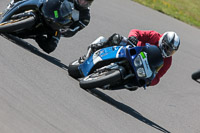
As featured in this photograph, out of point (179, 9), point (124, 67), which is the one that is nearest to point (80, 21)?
point (124, 67)

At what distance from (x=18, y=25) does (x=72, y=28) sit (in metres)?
1.10

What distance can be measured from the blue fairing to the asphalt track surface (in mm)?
324

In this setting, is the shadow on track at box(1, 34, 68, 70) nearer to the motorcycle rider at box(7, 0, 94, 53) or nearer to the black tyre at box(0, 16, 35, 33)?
the motorcycle rider at box(7, 0, 94, 53)

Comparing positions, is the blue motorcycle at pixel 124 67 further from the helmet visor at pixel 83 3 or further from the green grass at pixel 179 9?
the green grass at pixel 179 9

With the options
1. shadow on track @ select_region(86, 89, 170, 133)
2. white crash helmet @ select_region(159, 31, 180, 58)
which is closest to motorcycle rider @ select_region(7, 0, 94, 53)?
shadow on track @ select_region(86, 89, 170, 133)

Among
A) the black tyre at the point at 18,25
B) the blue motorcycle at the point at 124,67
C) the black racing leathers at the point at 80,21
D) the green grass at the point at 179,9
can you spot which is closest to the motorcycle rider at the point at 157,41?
the blue motorcycle at the point at 124,67

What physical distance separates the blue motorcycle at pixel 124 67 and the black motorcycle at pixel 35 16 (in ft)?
3.85

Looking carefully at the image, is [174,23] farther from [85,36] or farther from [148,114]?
[148,114]

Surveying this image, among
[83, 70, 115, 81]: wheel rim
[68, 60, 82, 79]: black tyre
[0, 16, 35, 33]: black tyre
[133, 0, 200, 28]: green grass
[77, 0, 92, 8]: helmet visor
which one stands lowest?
[133, 0, 200, 28]: green grass

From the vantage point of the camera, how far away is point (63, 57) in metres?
9.92

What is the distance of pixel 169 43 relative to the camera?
7.83 m

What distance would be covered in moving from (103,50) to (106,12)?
690 cm

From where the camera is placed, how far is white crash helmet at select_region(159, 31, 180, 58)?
782 cm

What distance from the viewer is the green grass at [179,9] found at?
57.2 feet
